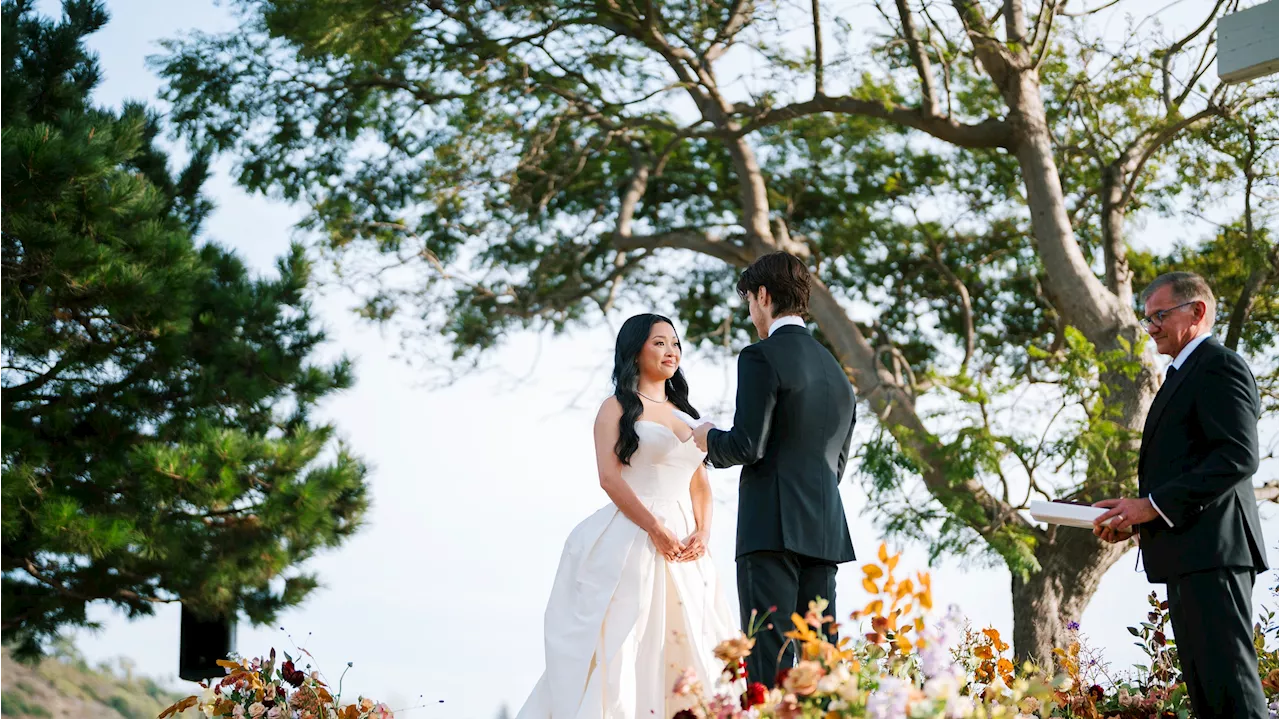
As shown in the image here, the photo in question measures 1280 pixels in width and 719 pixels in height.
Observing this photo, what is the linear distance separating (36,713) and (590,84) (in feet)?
21.2

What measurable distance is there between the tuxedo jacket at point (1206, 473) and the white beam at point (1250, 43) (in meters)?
1.70

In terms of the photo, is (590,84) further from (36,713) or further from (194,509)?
(36,713)

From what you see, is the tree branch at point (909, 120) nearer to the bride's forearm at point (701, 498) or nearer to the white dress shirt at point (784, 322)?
the bride's forearm at point (701, 498)

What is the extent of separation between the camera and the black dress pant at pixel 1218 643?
3033 mm

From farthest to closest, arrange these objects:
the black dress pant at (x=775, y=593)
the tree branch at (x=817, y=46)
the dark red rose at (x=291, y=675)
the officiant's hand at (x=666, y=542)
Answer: the tree branch at (x=817, y=46) → the officiant's hand at (x=666, y=542) → the dark red rose at (x=291, y=675) → the black dress pant at (x=775, y=593)

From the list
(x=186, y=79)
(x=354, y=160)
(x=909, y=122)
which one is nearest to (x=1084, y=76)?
(x=909, y=122)

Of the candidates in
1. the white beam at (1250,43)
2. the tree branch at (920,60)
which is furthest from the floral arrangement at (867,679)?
the tree branch at (920,60)

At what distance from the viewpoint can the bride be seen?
3902 mm

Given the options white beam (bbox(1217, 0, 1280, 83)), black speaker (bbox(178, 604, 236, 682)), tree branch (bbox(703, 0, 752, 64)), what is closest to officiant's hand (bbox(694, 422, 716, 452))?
white beam (bbox(1217, 0, 1280, 83))

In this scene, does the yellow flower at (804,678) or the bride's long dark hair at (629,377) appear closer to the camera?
the yellow flower at (804,678)

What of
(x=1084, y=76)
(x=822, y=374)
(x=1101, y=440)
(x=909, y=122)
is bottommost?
(x=822, y=374)

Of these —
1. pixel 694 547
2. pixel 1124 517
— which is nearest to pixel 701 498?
pixel 694 547

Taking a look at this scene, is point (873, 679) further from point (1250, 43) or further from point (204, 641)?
point (204, 641)

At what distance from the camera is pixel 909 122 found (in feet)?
30.1
